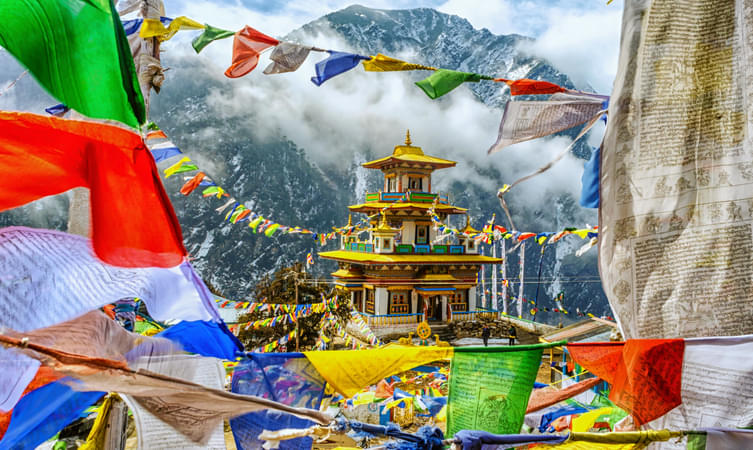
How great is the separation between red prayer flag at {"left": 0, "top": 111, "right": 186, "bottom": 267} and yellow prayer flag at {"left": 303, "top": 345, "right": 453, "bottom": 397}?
0.95 m

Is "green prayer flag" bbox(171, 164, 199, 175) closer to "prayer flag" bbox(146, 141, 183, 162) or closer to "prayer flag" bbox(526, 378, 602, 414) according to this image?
"prayer flag" bbox(146, 141, 183, 162)

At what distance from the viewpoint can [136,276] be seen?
185 centimetres

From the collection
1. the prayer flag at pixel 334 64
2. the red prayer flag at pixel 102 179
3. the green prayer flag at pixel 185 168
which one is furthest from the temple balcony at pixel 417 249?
the red prayer flag at pixel 102 179

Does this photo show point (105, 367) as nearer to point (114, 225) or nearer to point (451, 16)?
point (114, 225)

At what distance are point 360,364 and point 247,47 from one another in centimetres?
318

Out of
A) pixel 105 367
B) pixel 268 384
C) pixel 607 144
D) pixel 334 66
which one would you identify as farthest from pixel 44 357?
pixel 334 66

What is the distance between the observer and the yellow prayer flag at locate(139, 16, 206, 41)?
3.41 metres

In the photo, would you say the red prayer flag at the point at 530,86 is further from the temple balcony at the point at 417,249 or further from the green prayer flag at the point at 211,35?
the temple balcony at the point at 417,249

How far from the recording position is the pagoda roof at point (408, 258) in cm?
1862

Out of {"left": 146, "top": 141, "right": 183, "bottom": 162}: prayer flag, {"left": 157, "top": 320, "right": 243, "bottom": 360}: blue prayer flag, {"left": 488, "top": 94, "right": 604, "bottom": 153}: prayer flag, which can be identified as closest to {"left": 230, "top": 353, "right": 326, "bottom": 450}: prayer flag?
{"left": 157, "top": 320, "right": 243, "bottom": 360}: blue prayer flag

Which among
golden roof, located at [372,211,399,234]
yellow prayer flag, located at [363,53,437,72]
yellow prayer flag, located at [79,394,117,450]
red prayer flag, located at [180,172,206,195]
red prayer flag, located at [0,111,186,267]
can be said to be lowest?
yellow prayer flag, located at [79,394,117,450]

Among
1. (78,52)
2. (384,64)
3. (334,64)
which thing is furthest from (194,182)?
(78,52)

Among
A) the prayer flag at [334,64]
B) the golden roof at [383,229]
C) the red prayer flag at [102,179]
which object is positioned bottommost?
the red prayer flag at [102,179]

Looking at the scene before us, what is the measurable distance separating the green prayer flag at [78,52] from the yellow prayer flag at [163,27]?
1.58 meters
